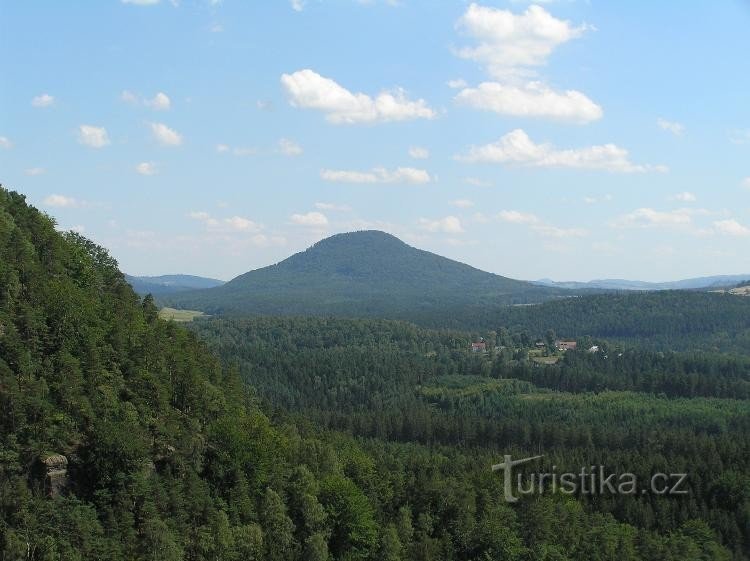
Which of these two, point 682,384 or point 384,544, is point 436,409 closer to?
point 682,384

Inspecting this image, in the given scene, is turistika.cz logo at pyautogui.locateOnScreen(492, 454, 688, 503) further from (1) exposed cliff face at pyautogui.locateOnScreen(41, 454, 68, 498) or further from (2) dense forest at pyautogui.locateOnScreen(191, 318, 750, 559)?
(1) exposed cliff face at pyautogui.locateOnScreen(41, 454, 68, 498)

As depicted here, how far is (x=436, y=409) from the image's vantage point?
6457 inches

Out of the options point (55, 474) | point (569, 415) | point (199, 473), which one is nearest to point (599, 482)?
point (199, 473)

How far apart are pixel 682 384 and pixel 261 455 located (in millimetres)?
138593

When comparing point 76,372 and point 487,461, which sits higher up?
point 76,372

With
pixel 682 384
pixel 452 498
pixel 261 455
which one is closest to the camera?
pixel 261 455

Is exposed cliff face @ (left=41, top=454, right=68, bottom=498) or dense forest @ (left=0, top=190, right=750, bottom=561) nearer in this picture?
exposed cliff face @ (left=41, top=454, right=68, bottom=498)

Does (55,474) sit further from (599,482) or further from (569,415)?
(569,415)

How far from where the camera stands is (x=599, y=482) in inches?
3629

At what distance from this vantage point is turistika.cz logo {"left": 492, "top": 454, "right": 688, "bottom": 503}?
3460 inches

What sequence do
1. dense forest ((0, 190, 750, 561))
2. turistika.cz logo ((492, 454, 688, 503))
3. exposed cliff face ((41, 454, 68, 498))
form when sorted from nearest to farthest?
1. exposed cliff face ((41, 454, 68, 498))
2. dense forest ((0, 190, 750, 561))
3. turistika.cz logo ((492, 454, 688, 503))

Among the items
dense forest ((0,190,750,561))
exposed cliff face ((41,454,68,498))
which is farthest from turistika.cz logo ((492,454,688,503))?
exposed cliff face ((41,454,68,498))

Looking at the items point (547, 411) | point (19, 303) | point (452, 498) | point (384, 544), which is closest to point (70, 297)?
point (19, 303)

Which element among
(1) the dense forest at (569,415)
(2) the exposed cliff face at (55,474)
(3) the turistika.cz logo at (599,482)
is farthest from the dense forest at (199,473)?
(3) the turistika.cz logo at (599,482)
